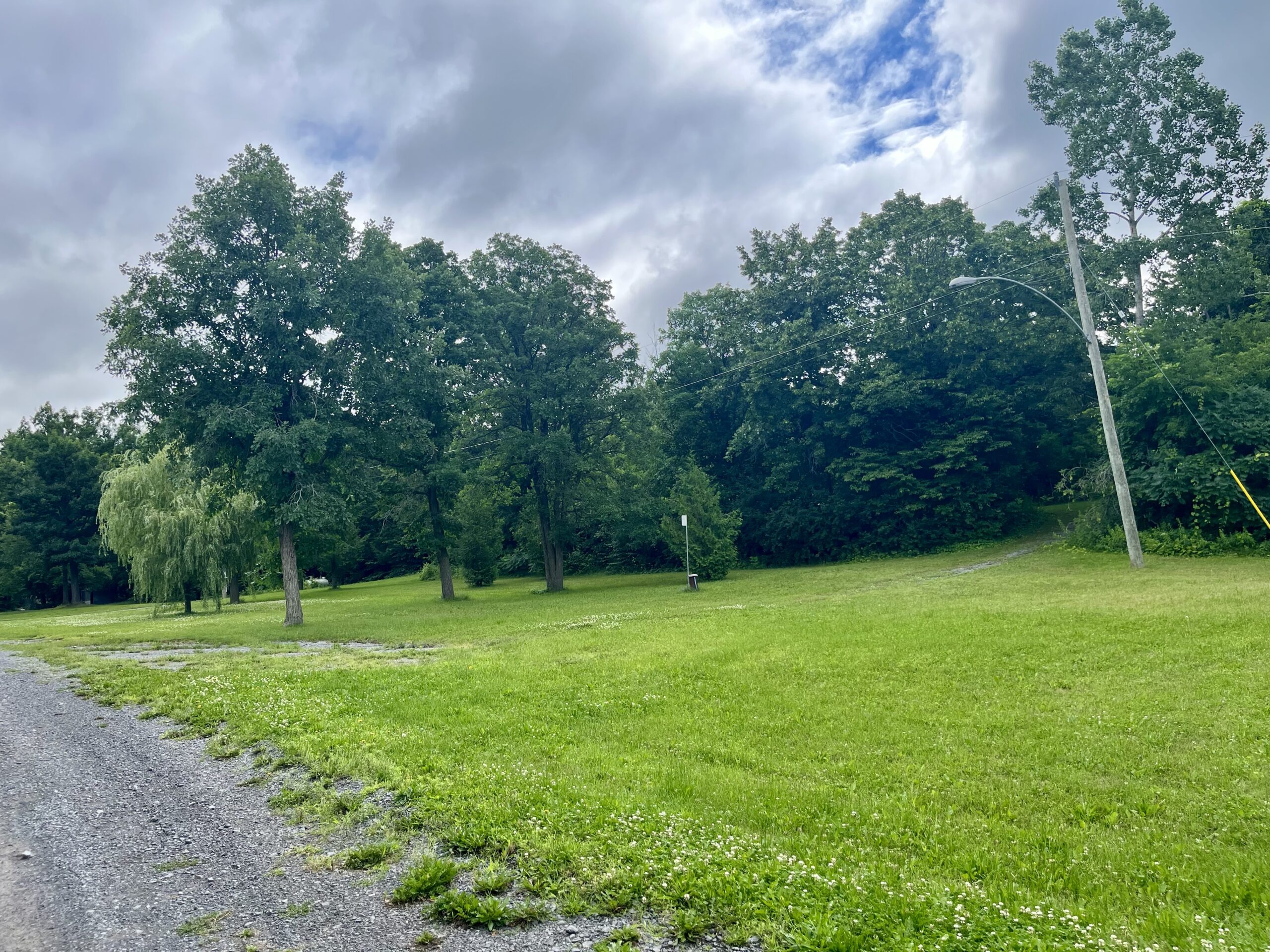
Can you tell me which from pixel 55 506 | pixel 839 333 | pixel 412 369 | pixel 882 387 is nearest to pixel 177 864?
pixel 412 369

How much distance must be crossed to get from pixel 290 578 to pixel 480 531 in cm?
1560

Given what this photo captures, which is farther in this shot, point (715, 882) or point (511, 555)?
point (511, 555)

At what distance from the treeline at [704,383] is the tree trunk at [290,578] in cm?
14

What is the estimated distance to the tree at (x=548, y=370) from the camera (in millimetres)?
30750

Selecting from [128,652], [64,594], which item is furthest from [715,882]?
[64,594]

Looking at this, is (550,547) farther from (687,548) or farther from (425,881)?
(425,881)

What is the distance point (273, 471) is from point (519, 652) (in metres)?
11.4

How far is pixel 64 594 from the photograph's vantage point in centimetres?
5794

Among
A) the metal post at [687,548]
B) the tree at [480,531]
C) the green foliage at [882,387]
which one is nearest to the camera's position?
the metal post at [687,548]

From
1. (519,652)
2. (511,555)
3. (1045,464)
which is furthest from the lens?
(511,555)

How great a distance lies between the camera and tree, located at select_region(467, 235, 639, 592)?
30750 mm

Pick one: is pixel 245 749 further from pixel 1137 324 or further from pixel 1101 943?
pixel 1137 324

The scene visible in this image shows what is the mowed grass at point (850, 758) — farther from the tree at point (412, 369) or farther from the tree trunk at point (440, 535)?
the tree trunk at point (440, 535)

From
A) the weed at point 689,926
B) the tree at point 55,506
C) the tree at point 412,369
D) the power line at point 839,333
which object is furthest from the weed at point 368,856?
the tree at point 55,506
